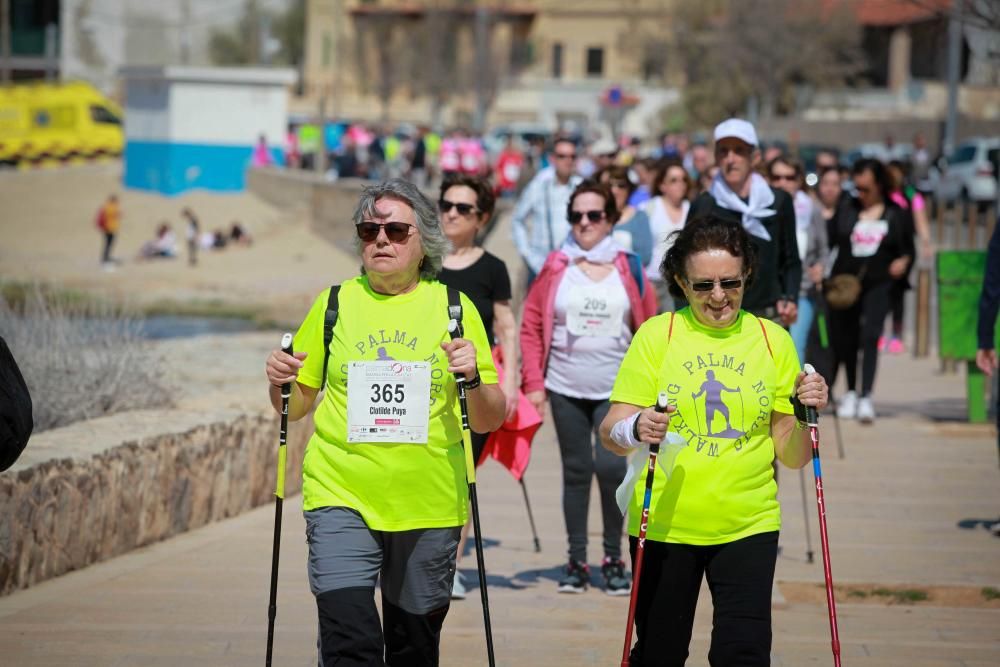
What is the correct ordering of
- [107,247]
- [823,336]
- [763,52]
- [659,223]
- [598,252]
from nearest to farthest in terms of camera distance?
[598,252] < [823,336] < [659,223] < [107,247] < [763,52]

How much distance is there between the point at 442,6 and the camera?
86.8 m

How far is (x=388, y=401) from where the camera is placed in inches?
190

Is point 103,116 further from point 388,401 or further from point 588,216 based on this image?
point 388,401

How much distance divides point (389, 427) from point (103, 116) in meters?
47.4

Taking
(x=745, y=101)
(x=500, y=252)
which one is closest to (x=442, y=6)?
(x=745, y=101)

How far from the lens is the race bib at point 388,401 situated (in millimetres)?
4820

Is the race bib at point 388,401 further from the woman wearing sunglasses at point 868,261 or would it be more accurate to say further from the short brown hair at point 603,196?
the woman wearing sunglasses at point 868,261

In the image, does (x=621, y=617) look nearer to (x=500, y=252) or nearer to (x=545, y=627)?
(x=545, y=627)

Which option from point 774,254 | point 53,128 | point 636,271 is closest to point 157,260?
point 53,128

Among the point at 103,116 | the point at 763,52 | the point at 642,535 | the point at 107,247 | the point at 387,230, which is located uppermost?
the point at 763,52

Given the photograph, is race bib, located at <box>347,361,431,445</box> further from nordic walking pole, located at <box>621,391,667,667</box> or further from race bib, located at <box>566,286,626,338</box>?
race bib, located at <box>566,286,626,338</box>

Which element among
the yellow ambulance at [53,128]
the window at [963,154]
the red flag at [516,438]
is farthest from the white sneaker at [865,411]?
the yellow ambulance at [53,128]

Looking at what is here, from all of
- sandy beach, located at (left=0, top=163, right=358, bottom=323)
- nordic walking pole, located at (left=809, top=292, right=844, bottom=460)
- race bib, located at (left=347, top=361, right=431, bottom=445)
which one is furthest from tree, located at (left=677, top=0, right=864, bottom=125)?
race bib, located at (left=347, top=361, right=431, bottom=445)

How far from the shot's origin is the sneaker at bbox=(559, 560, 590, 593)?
7.39 metres
